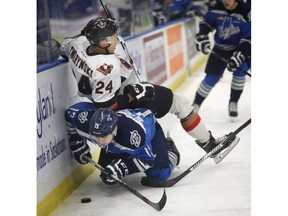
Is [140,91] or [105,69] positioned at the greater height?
[105,69]

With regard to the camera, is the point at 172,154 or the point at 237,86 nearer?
the point at 172,154

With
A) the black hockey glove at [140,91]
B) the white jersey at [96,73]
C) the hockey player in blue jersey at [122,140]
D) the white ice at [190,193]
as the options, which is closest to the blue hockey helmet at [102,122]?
the hockey player in blue jersey at [122,140]

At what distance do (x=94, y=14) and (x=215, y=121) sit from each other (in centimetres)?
124

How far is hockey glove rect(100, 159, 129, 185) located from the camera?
3215mm

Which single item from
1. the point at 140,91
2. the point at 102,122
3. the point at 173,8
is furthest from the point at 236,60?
the point at 173,8

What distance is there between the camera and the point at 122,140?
314 centimetres

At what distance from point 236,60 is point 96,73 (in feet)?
6.53

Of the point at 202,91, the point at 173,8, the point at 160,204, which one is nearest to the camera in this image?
the point at 160,204

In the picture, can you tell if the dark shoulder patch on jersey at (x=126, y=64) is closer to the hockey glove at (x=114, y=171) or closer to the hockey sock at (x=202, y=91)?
the hockey glove at (x=114, y=171)

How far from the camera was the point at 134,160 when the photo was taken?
10.7ft

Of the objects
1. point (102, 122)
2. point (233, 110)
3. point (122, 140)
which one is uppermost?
point (102, 122)

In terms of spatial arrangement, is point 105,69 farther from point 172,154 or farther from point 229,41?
point 229,41

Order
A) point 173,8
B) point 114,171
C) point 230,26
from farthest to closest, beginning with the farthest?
point 173,8 → point 230,26 → point 114,171

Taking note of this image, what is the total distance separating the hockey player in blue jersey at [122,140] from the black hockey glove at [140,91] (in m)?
0.08
